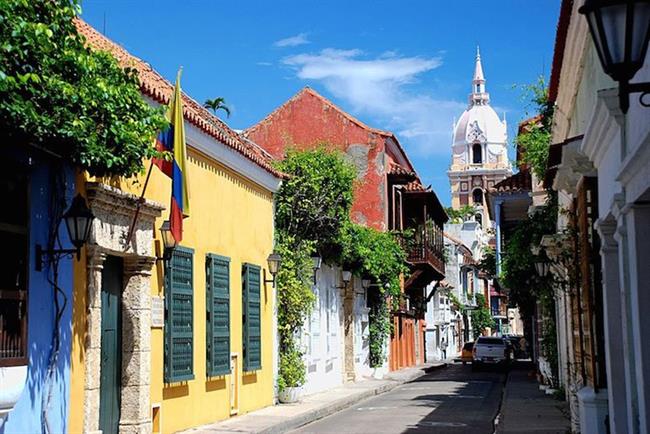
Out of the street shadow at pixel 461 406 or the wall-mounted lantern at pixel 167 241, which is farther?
the street shadow at pixel 461 406

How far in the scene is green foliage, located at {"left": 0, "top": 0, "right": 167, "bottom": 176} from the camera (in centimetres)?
766

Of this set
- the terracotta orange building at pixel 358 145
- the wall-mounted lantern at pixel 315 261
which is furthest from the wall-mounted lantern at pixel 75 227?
the terracotta orange building at pixel 358 145

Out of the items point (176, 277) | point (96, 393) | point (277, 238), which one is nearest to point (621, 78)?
point (96, 393)

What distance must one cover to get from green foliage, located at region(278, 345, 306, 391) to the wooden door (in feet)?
24.7

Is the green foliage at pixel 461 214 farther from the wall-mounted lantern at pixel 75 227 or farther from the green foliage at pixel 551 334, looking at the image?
the wall-mounted lantern at pixel 75 227

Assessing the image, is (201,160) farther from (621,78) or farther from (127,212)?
(621,78)

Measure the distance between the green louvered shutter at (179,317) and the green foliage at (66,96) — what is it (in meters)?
3.48

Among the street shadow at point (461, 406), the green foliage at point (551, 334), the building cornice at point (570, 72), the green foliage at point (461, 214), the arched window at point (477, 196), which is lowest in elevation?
the street shadow at point (461, 406)

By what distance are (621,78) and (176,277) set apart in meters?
9.41

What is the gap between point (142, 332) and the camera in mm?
12023

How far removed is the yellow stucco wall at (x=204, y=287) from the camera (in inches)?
496

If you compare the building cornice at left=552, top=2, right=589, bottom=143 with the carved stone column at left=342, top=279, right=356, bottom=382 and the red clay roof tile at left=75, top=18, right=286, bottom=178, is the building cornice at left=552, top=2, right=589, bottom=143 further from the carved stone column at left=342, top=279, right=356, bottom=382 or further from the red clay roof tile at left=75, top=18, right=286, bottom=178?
the carved stone column at left=342, top=279, right=356, bottom=382

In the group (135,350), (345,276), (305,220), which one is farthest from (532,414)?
(345,276)

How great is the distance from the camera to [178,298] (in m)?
13.4
